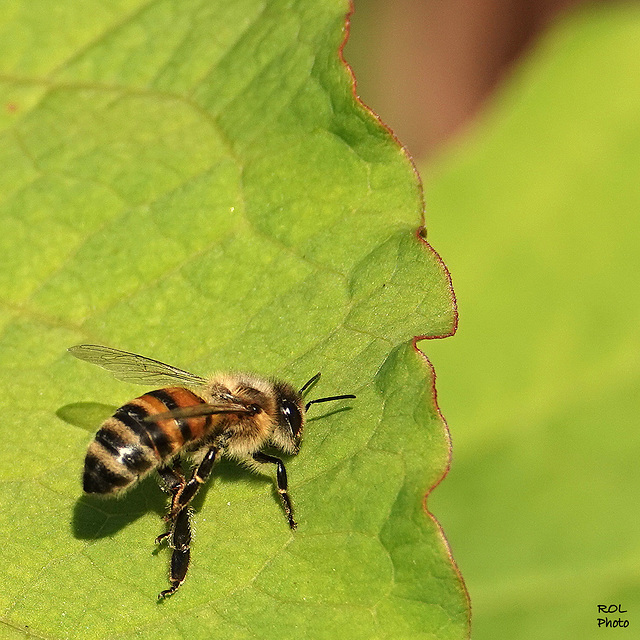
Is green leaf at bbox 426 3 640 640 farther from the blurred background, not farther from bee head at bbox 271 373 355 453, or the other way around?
bee head at bbox 271 373 355 453

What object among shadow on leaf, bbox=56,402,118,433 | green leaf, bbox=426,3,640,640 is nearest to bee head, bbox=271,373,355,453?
shadow on leaf, bbox=56,402,118,433

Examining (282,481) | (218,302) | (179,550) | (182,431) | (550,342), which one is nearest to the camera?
(179,550)

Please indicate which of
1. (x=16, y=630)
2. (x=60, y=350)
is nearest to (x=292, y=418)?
(x=60, y=350)

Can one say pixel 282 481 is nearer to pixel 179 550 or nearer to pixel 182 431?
pixel 179 550

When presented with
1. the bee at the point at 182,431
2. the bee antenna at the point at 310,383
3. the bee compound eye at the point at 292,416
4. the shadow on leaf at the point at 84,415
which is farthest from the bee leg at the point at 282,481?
the shadow on leaf at the point at 84,415

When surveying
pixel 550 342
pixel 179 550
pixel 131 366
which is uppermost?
pixel 550 342

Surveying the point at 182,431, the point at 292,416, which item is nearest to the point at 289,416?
the point at 292,416
